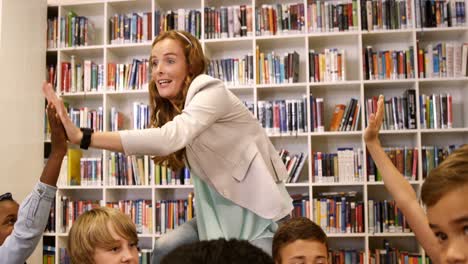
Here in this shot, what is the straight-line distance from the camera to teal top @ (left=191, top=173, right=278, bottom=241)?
1814 mm

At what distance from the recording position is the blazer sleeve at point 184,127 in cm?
158

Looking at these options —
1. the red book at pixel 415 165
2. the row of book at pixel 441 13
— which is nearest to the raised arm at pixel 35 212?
the red book at pixel 415 165

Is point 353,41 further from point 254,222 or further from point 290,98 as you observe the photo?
point 254,222

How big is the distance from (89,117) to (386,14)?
2.57 metres

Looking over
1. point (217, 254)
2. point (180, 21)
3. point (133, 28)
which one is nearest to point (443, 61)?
point (180, 21)

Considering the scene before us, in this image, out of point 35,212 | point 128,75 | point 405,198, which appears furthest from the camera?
point 128,75

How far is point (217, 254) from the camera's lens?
Result: 64 centimetres

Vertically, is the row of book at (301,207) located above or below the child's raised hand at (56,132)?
below

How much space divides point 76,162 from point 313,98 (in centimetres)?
205

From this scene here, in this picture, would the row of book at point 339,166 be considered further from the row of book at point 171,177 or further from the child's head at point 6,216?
the child's head at point 6,216

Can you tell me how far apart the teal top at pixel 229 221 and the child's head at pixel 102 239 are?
0.27m

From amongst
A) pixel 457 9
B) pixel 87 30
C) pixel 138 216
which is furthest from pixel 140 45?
pixel 457 9

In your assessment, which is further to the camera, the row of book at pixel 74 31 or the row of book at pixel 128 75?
the row of book at pixel 74 31

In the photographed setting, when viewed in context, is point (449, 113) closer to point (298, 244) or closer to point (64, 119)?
point (298, 244)
